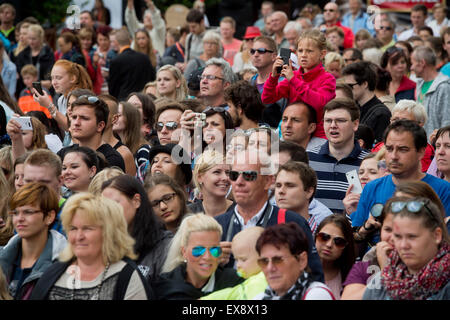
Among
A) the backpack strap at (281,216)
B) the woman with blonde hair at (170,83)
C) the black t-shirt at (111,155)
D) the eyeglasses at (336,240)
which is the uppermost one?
the woman with blonde hair at (170,83)

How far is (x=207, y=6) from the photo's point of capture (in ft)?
66.9

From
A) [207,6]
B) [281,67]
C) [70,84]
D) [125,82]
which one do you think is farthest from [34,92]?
[207,6]

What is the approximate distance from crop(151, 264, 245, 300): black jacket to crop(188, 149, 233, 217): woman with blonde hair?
47.4 inches

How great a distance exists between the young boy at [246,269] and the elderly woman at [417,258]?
2.06 feet

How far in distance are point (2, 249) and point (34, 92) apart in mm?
3005

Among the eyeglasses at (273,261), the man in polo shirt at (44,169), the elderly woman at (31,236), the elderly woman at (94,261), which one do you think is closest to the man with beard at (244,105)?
the man in polo shirt at (44,169)

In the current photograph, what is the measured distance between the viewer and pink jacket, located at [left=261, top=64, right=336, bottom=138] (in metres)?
7.50

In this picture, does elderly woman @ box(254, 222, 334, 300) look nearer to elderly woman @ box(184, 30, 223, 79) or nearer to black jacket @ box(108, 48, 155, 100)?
elderly woman @ box(184, 30, 223, 79)

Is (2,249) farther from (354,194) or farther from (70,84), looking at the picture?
(70,84)

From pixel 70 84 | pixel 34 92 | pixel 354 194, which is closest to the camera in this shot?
pixel 354 194

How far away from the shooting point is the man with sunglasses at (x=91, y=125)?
7.25m

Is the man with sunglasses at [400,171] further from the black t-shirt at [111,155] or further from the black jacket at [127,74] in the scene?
the black jacket at [127,74]

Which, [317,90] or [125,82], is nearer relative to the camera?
[317,90]

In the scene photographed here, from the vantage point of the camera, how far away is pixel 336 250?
5703mm
